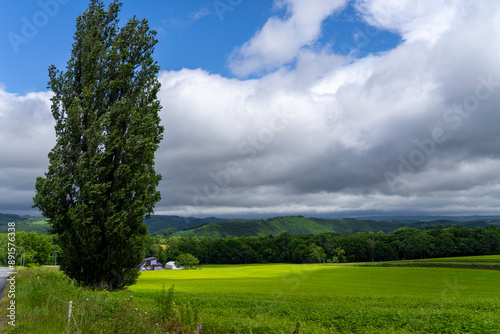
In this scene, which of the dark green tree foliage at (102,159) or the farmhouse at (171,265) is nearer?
the dark green tree foliage at (102,159)

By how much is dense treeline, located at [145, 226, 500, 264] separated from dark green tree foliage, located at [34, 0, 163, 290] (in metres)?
101

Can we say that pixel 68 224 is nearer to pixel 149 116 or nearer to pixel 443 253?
pixel 149 116

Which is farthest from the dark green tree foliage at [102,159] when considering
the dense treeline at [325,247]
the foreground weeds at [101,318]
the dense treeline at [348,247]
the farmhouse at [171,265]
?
the farmhouse at [171,265]

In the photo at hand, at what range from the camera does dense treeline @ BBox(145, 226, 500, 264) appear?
9256cm

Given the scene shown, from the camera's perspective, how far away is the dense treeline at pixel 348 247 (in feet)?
304

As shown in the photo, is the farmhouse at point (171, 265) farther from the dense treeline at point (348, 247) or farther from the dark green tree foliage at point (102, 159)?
the dark green tree foliage at point (102, 159)

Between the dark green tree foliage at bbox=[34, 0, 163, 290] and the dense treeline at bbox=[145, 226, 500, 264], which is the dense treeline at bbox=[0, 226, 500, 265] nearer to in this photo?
the dense treeline at bbox=[145, 226, 500, 264]

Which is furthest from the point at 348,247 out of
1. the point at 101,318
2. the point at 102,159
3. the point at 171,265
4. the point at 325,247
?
the point at 101,318

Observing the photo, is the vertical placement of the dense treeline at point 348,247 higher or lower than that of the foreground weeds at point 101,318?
lower

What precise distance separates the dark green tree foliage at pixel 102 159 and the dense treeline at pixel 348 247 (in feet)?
332

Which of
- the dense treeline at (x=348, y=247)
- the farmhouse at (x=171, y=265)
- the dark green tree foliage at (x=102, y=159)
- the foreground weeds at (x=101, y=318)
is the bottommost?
the farmhouse at (x=171, y=265)

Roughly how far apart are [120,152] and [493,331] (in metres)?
18.5

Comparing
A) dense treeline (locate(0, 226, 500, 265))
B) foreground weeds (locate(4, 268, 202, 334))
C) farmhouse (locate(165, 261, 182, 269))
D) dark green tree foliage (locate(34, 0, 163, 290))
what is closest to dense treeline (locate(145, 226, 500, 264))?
dense treeline (locate(0, 226, 500, 265))

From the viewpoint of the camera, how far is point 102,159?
16.7 m
